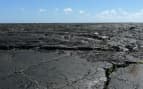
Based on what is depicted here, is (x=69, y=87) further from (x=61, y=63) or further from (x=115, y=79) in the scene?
(x=61, y=63)

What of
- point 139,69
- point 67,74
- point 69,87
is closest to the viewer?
point 69,87

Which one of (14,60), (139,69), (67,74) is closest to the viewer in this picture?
(67,74)

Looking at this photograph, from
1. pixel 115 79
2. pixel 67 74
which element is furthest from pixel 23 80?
pixel 115 79

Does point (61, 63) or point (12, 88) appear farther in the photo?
point (61, 63)

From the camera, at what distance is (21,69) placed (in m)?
8.05

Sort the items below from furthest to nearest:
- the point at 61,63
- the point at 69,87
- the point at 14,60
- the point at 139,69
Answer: the point at 14,60 < the point at 61,63 < the point at 139,69 < the point at 69,87

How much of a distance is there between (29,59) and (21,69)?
2043mm

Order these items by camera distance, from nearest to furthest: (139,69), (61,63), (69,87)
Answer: (69,87)
(139,69)
(61,63)

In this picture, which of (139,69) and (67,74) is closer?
(67,74)

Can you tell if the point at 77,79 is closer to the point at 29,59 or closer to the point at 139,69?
the point at 139,69

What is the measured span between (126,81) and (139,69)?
1.64 metres

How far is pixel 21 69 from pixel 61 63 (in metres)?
1.63

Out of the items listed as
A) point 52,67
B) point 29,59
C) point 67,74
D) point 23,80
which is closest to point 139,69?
point 67,74

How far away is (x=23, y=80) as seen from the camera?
663 cm
